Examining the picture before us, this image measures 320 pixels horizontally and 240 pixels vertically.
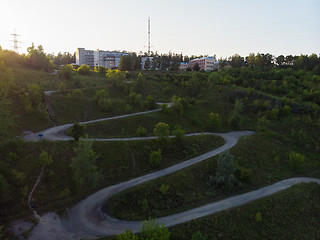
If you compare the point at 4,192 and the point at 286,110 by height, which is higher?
the point at 286,110

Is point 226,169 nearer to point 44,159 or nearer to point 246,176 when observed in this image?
point 246,176

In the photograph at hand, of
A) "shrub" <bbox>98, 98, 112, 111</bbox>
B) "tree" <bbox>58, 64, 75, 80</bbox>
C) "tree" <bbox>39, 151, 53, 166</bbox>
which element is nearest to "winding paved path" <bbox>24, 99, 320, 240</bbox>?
"tree" <bbox>39, 151, 53, 166</bbox>

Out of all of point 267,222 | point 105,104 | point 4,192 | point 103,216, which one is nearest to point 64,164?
point 4,192

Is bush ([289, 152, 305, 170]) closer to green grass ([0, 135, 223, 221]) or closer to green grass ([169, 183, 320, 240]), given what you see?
green grass ([169, 183, 320, 240])

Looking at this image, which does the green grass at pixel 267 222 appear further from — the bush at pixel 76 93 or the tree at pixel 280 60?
the tree at pixel 280 60

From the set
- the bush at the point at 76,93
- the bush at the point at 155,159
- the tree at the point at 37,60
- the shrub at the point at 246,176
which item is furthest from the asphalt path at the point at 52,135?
the tree at the point at 37,60

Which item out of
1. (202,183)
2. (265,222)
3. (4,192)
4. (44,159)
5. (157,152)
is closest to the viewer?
(4,192)
